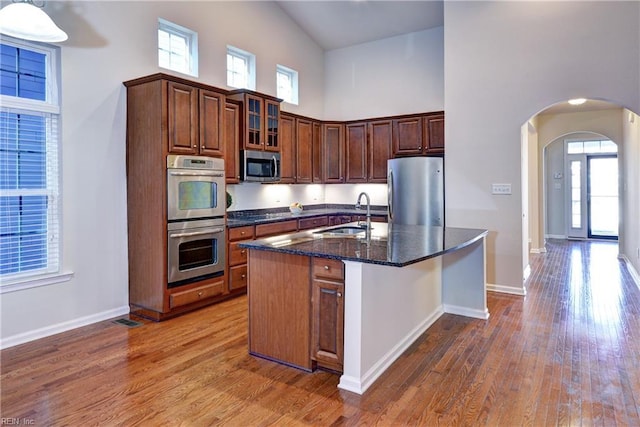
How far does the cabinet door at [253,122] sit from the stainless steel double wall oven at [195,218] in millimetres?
739

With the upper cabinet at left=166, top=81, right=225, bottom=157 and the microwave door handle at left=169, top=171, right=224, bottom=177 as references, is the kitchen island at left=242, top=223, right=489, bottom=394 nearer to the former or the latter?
the microwave door handle at left=169, top=171, right=224, bottom=177

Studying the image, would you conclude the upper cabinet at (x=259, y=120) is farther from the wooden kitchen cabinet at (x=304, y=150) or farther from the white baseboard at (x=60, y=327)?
the white baseboard at (x=60, y=327)

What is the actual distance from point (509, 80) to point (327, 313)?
3705 millimetres

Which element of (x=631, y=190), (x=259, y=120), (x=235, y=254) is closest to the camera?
(x=235, y=254)

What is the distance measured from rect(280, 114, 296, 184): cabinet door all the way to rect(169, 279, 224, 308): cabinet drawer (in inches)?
79.2

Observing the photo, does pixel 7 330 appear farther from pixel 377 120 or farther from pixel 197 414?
pixel 377 120

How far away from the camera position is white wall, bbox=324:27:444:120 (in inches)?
249

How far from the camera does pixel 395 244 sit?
112 inches

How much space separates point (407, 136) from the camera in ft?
20.2

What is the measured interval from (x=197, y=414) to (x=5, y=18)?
8.98 ft

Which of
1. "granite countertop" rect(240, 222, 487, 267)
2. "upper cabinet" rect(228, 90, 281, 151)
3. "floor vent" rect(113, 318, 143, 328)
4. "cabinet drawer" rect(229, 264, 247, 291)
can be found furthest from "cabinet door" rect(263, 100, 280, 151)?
"floor vent" rect(113, 318, 143, 328)

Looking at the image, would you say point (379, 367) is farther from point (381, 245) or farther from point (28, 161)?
point (28, 161)

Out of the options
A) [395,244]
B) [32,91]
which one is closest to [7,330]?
[32,91]

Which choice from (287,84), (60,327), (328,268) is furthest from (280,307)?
(287,84)
